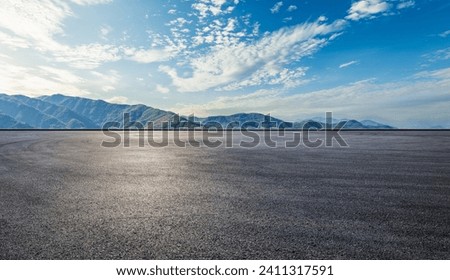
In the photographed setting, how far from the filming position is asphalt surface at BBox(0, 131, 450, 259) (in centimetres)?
374

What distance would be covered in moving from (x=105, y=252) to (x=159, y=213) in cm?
167

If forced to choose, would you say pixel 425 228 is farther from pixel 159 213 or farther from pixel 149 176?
pixel 149 176

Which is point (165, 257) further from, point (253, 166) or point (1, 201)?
point (253, 166)

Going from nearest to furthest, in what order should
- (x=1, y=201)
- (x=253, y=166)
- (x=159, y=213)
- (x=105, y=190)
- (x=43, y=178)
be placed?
1. (x=159, y=213)
2. (x=1, y=201)
3. (x=105, y=190)
4. (x=43, y=178)
5. (x=253, y=166)

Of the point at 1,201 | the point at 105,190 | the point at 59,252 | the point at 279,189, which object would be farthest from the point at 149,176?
the point at 59,252

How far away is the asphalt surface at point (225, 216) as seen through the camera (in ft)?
12.3

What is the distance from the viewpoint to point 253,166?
452 inches

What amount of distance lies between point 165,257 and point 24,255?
6.53 feet

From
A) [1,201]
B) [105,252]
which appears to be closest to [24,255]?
[105,252]

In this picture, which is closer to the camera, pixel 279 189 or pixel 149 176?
pixel 279 189

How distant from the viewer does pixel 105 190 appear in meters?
7.18

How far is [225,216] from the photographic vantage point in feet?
16.8
